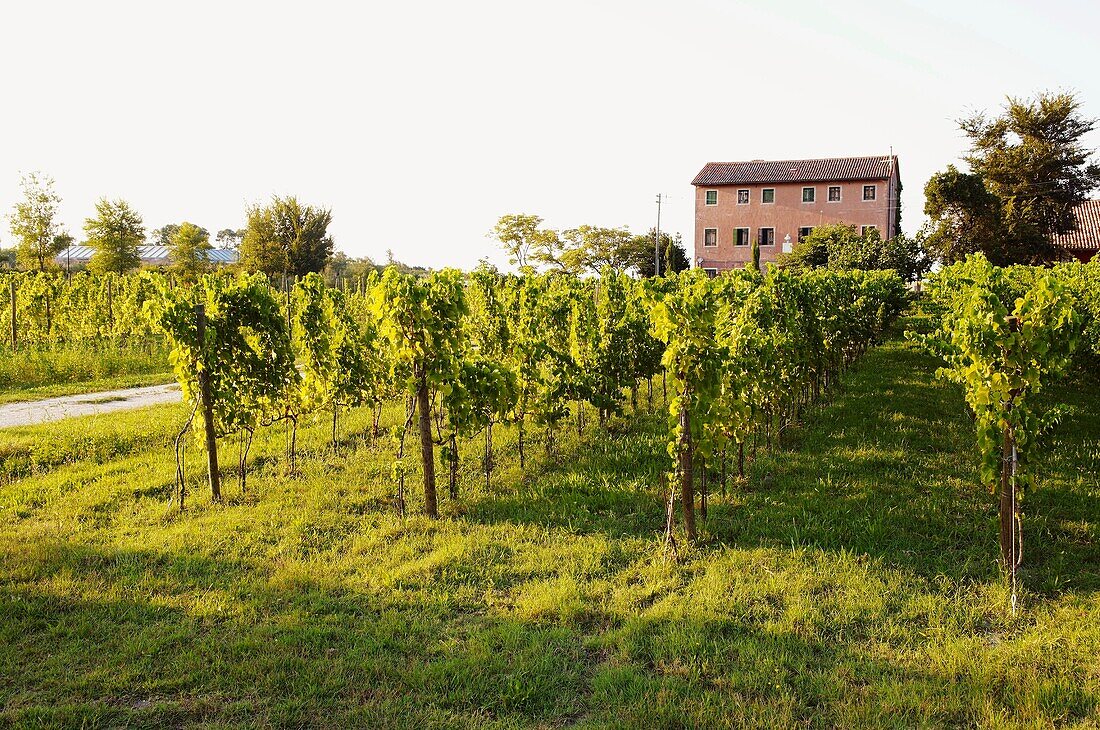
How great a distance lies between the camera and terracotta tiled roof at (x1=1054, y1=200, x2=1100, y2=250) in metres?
37.8

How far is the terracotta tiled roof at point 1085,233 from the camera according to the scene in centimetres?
3775

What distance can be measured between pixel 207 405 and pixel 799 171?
42172 mm

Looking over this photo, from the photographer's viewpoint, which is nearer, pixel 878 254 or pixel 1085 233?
pixel 878 254

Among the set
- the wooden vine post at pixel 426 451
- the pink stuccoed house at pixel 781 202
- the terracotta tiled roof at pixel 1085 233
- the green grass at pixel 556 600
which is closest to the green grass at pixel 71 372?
the green grass at pixel 556 600

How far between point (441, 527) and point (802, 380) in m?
4.90

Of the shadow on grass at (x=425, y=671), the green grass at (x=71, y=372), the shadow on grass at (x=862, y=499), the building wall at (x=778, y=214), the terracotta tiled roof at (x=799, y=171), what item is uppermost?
the terracotta tiled roof at (x=799, y=171)

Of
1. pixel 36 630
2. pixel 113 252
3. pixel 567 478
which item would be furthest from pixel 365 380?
pixel 113 252

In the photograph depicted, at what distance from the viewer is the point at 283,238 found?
41594 mm

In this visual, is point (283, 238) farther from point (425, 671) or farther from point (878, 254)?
point (425, 671)

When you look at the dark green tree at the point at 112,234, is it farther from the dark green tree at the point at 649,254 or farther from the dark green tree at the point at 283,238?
the dark green tree at the point at 649,254

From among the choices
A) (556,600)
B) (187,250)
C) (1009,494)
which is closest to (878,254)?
(1009,494)

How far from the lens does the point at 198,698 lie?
3.89m

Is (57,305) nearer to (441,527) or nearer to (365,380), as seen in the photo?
(365,380)

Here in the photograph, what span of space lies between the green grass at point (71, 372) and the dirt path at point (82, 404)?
0.55m
